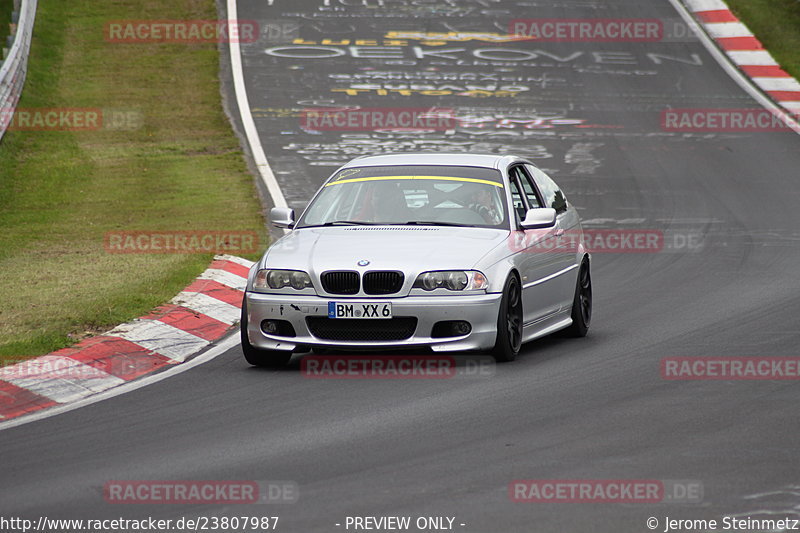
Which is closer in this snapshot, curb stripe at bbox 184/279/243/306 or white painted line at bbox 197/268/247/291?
curb stripe at bbox 184/279/243/306

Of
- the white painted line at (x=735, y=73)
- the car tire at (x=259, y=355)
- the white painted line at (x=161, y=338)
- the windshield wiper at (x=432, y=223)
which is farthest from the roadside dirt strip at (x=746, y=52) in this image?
the car tire at (x=259, y=355)

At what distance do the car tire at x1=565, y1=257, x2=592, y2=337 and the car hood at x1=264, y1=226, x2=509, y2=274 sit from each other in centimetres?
124

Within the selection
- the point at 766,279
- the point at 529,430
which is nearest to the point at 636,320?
the point at 766,279

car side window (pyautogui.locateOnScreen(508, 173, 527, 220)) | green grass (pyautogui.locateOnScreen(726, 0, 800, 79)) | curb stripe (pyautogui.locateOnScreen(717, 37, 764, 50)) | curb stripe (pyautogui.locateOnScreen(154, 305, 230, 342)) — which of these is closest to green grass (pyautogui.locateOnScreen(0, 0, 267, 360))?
curb stripe (pyautogui.locateOnScreen(154, 305, 230, 342))

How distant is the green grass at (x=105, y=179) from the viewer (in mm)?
12031

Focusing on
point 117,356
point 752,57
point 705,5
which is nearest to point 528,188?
point 117,356

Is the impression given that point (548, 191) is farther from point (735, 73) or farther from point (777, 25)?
point (777, 25)

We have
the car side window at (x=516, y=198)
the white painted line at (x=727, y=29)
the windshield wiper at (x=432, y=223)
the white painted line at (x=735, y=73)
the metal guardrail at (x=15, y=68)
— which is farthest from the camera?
the white painted line at (x=727, y=29)

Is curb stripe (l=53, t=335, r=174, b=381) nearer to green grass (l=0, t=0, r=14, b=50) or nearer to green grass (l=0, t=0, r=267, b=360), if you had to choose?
green grass (l=0, t=0, r=267, b=360)

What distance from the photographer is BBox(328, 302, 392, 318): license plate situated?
30.7ft

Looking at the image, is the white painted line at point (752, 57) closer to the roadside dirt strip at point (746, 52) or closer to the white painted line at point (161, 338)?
the roadside dirt strip at point (746, 52)

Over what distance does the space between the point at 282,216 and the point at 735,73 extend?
67.2 ft

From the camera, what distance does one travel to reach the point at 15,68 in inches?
995

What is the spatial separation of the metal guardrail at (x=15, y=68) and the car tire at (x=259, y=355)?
1400cm
